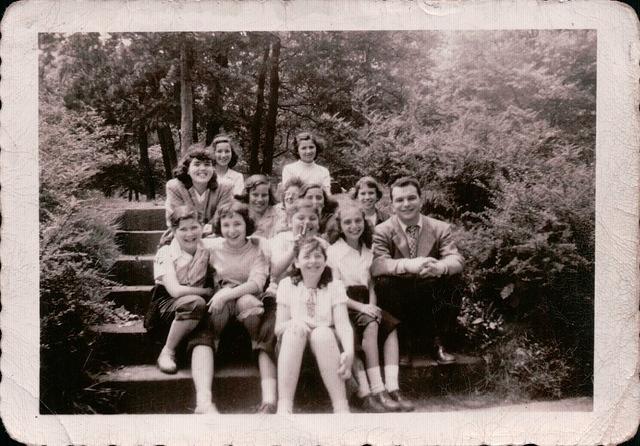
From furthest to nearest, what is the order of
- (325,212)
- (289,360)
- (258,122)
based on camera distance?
(258,122) → (325,212) → (289,360)

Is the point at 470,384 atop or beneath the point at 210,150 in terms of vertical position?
beneath

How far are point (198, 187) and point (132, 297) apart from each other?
69cm

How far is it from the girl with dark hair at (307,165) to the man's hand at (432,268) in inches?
25.9

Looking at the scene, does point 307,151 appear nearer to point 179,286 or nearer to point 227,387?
point 179,286

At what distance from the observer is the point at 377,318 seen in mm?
2812

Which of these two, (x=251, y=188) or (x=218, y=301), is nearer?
(x=218, y=301)

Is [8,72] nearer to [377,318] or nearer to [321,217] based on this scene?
[321,217]

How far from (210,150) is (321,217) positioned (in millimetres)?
692

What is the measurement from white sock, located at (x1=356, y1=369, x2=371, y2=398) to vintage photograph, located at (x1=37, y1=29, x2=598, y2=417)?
1 cm

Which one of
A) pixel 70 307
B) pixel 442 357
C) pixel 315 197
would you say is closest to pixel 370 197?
pixel 315 197

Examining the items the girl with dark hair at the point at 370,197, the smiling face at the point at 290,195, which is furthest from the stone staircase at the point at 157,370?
the girl with dark hair at the point at 370,197

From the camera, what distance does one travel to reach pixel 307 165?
2916 mm

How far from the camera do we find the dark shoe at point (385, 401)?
9.19ft


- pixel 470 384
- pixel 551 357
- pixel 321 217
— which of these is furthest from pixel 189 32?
pixel 551 357
